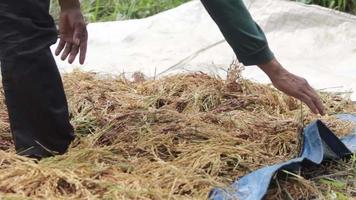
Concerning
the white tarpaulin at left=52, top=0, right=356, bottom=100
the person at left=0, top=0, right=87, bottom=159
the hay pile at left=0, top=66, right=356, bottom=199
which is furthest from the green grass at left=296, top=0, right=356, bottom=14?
the person at left=0, top=0, right=87, bottom=159

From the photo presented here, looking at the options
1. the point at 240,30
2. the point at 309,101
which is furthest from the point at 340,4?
the point at 240,30

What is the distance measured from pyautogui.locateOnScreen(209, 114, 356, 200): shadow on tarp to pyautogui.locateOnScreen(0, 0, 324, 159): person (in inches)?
5.3

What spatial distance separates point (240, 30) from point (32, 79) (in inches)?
24.3

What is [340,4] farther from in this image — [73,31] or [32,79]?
[32,79]

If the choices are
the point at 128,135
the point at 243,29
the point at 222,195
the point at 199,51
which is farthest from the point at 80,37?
the point at 199,51

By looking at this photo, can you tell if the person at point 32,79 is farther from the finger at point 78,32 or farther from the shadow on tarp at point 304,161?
the shadow on tarp at point 304,161

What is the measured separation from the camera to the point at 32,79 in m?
2.45

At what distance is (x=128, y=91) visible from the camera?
3342 millimetres

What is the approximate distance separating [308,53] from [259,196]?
5.98 feet

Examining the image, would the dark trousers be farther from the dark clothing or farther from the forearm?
the forearm

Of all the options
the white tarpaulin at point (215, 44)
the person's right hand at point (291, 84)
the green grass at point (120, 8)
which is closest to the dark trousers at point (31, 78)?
the person's right hand at point (291, 84)

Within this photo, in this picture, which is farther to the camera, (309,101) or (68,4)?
(68,4)

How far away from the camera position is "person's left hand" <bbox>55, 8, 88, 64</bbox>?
2863 millimetres

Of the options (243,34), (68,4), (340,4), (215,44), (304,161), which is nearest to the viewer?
(304,161)
